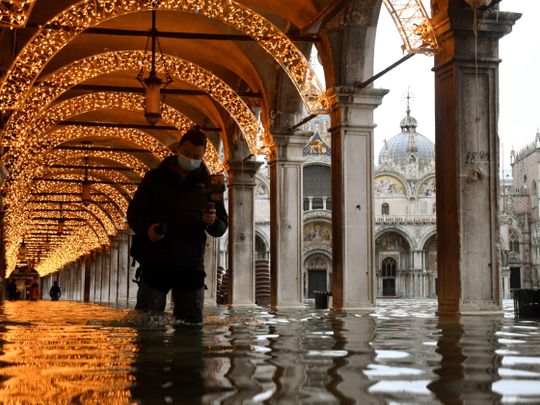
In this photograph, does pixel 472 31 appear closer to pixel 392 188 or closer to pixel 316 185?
pixel 316 185

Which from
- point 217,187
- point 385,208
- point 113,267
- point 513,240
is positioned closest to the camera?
point 217,187

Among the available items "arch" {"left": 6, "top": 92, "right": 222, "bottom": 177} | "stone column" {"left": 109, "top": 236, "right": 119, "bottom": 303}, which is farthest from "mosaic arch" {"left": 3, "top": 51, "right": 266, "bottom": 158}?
"stone column" {"left": 109, "top": 236, "right": 119, "bottom": 303}

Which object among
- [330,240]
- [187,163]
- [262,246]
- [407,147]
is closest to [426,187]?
[330,240]

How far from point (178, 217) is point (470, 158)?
5.27 meters

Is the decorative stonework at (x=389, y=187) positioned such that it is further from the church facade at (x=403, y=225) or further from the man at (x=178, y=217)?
the man at (x=178, y=217)

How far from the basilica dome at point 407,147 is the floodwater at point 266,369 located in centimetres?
7684

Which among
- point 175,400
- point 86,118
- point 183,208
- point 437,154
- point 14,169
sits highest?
point 86,118

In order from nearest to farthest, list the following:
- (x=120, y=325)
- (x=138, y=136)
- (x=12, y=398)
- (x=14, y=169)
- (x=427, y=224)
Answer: (x=12, y=398)
(x=120, y=325)
(x=14, y=169)
(x=138, y=136)
(x=427, y=224)

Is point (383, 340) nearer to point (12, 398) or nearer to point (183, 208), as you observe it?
point (183, 208)

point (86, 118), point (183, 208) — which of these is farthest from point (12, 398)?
point (86, 118)

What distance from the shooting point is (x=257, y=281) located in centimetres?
2892

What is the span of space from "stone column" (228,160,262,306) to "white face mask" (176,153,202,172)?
17.7 m

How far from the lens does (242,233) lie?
25375 mm

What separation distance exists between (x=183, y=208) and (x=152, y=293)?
30.4 inches
